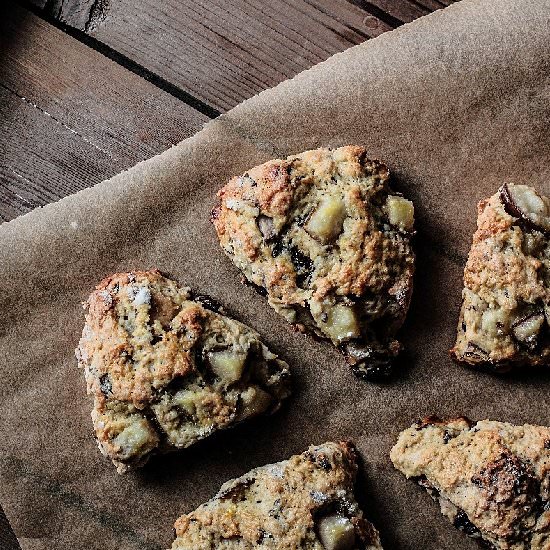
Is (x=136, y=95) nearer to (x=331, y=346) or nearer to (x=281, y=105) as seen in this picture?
(x=281, y=105)

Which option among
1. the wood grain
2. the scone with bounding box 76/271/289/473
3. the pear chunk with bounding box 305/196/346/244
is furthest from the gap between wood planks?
the scone with bounding box 76/271/289/473

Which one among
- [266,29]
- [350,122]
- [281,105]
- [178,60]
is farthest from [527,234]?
[178,60]

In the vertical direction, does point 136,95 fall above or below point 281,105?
below

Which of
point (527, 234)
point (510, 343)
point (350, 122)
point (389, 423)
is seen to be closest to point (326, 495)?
point (389, 423)

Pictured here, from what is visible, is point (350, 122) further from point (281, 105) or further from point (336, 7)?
point (336, 7)

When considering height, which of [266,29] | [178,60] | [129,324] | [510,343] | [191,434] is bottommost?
[191,434]

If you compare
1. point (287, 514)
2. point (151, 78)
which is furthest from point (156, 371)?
point (151, 78)

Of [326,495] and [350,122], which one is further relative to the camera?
→ [350,122]
